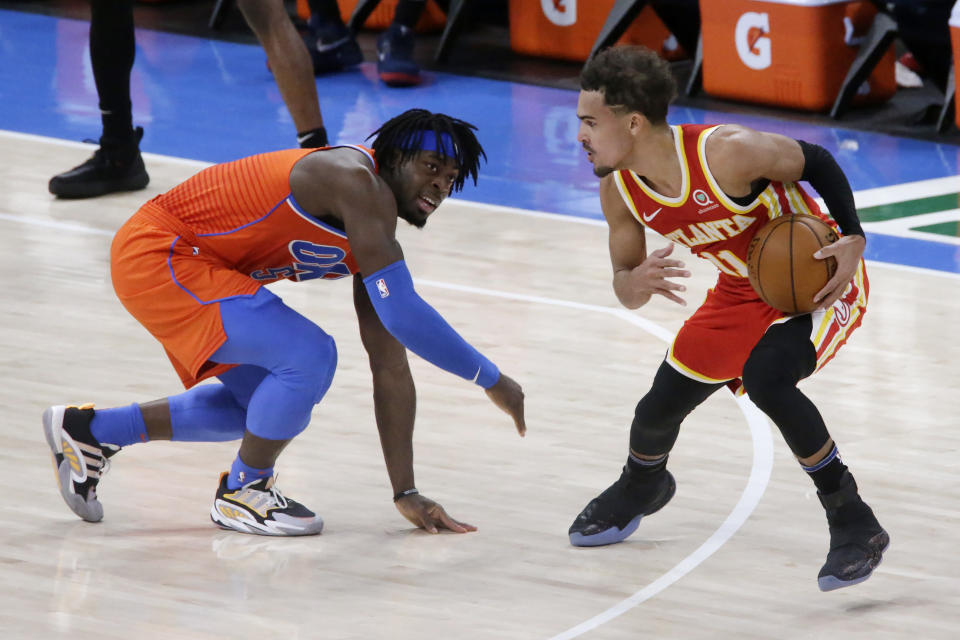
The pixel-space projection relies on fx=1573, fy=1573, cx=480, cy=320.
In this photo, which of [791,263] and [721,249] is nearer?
[791,263]

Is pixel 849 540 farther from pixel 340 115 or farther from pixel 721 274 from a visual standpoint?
pixel 340 115

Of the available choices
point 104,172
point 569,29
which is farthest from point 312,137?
point 569,29

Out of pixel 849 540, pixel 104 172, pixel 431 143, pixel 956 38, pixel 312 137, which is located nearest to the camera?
pixel 849 540

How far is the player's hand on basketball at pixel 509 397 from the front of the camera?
12.7ft

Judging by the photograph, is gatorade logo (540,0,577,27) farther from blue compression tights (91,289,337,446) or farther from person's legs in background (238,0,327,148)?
blue compression tights (91,289,337,446)

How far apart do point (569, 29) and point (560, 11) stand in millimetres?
135

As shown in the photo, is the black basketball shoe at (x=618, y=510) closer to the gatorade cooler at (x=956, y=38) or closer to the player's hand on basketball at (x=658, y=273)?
the player's hand on basketball at (x=658, y=273)

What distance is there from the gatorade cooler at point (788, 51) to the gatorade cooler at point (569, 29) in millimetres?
739

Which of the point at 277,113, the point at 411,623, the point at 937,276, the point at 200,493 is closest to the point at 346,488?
the point at 200,493

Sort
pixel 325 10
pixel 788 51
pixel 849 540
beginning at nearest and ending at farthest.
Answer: pixel 849 540 → pixel 788 51 → pixel 325 10

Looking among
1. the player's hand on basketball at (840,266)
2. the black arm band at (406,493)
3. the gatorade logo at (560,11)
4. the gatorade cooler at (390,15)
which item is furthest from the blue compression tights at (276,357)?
the gatorade cooler at (390,15)

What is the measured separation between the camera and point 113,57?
24.6 ft

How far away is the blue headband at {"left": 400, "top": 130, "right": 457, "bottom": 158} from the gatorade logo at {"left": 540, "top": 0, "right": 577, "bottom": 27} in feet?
22.1

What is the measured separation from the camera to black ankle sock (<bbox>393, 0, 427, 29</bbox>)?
32.9ft
